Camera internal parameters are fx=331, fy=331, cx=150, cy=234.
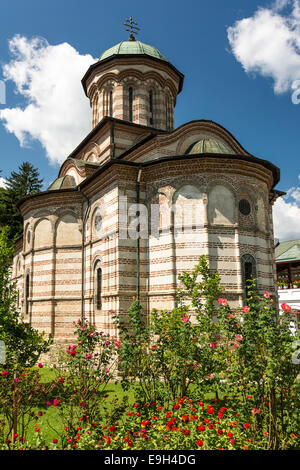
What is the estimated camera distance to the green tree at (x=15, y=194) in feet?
77.3

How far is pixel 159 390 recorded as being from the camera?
468 cm

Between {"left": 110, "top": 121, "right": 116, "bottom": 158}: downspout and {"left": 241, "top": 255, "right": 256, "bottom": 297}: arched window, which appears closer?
{"left": 241, "top": 255, "right": 256, "bottom": 297}: arched window

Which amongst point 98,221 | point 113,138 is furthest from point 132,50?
point 98,221

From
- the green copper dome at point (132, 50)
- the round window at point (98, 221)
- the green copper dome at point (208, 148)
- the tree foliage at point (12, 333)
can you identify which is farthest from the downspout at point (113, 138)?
the tree foliage at point (12, 333)

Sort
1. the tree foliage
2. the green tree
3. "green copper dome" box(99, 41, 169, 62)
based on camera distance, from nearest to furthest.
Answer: the tree foliage → "green copper dome" box(99, 41, 169, 62) → the green tree

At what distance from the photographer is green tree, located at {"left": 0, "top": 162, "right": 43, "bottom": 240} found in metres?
23.5

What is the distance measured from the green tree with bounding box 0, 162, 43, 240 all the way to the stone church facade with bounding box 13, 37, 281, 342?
11.1 metres

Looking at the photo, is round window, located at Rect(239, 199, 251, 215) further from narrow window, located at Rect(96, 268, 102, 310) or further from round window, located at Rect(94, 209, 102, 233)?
narrow window, located at Rect(96, 268, 102, 310)

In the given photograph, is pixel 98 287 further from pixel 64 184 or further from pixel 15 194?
pixel 15 194

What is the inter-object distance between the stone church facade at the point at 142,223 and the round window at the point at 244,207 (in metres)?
0.04

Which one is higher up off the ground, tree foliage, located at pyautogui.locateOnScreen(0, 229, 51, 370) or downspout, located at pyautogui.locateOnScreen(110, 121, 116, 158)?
downspout, located at pyautogui.locateOnScreen(110, 121, 116, 158)

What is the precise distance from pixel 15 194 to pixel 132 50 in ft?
49.3

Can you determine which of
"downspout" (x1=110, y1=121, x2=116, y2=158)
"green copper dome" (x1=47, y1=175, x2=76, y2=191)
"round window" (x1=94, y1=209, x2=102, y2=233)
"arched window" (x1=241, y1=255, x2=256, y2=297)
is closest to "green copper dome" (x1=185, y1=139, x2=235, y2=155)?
"arched window" (x1=241, y1=255, x2=256, y2=297)
